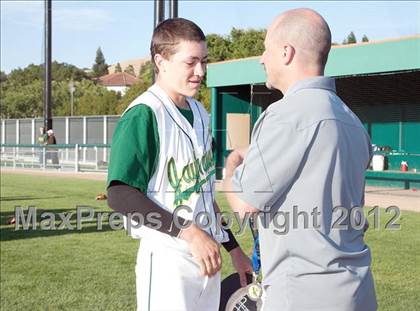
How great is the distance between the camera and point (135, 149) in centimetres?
298

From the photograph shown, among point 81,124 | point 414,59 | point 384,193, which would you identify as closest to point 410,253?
point 414,59

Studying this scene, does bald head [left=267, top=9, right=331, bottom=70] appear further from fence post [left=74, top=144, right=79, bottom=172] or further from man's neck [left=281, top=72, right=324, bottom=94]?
fence post [left=74, top=144, right=79, bottom=172]

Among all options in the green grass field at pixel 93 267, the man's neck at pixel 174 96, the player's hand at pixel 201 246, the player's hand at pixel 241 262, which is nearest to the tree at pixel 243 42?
the green grass field at pixel 93 267

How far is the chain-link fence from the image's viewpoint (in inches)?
1172

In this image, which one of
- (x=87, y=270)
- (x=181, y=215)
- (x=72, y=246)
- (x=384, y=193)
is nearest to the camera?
(x=181, y=215)

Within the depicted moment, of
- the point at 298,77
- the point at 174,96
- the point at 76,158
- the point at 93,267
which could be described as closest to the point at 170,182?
the point at 174,96

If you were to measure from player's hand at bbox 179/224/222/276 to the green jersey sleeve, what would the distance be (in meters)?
0.26

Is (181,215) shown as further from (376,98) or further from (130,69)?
(130,69)

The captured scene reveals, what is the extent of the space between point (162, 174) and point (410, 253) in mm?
6548

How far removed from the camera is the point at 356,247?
8.36 ft

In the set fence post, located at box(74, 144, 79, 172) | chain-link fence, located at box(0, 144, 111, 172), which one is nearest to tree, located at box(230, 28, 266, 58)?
chain-link fence, located at box(0, 144, 111, 172)

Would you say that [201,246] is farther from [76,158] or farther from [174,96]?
[76,158]

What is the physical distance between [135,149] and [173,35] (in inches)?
22.6

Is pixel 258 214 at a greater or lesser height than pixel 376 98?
lesser
